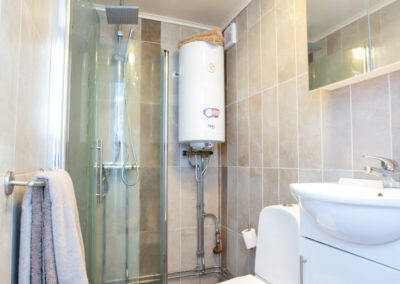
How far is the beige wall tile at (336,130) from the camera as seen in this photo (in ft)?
3.94

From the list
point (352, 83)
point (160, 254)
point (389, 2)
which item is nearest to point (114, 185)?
point (160, 254)

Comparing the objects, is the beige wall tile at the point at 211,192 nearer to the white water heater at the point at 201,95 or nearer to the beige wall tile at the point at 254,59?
the white water heater at the point at 201,95

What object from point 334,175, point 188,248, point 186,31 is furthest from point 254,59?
point 188,248

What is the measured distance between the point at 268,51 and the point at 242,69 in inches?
13.7

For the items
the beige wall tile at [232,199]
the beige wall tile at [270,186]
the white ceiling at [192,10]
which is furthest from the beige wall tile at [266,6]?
the beige wall tile at [232,199]

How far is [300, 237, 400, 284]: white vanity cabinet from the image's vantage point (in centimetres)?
75

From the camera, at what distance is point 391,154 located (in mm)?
1021

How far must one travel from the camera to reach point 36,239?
63cm

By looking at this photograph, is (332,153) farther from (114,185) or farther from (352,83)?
(114,185)

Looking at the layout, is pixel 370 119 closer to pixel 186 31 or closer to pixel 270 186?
pixel 270 186

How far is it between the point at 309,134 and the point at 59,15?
4.36ft

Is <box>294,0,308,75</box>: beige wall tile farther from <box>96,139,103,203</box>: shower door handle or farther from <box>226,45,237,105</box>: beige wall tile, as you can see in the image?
<box>96,139,103,203</box>: shower door handle

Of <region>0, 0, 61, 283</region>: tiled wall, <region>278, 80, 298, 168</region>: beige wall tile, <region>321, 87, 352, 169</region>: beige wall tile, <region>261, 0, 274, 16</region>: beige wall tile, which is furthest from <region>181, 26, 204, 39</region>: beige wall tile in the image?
<region>0, 0, 61, 283</region>: tiled wall

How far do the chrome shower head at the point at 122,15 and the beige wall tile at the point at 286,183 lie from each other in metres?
1.35
